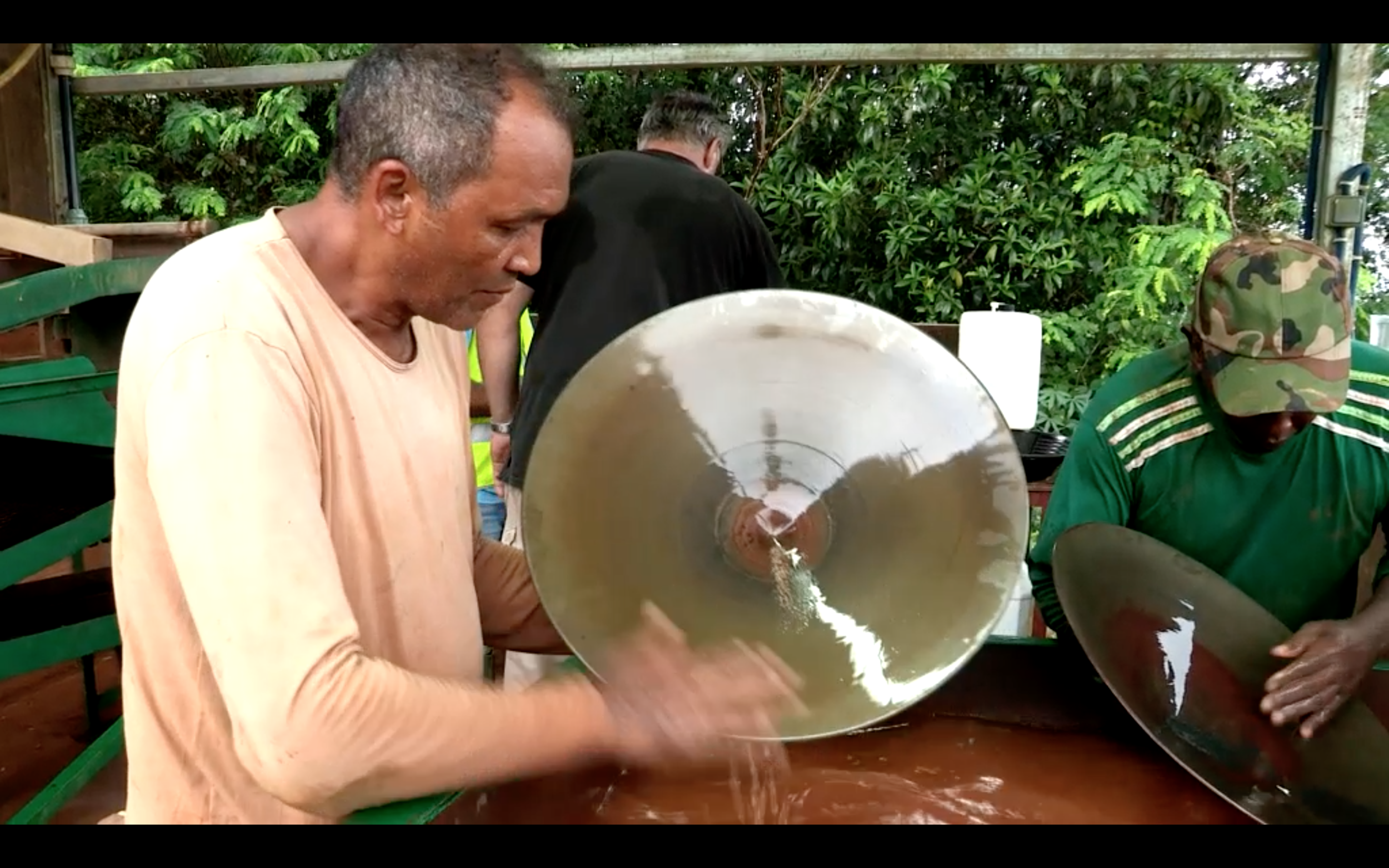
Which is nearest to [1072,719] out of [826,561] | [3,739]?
[826,561]

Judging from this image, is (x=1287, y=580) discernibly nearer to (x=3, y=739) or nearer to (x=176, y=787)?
(x=176, y=787)

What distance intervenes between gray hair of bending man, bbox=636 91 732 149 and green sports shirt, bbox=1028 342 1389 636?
137cm

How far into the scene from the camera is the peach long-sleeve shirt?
883 millimetres

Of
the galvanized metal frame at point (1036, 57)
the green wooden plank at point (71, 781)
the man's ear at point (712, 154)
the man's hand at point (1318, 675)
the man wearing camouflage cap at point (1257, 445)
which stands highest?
the galvanized metal frame at point (1036, 57)

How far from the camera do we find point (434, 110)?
1018mm

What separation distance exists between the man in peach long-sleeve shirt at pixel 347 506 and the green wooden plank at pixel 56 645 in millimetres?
1146

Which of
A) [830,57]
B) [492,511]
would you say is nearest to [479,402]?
[492,511]

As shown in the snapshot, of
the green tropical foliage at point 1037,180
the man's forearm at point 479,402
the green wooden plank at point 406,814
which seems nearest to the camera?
the green wooden plank at point 406,814

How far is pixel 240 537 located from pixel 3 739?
9.99ft

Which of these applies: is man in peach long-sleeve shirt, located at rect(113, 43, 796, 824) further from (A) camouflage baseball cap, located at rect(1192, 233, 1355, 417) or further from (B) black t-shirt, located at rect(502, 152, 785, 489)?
(B) black t-shirt, located at rect(502, 152, 785, 489)

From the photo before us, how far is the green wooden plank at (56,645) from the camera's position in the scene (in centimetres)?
206

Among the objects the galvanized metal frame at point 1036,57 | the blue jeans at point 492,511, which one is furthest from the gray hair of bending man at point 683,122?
the blue jeans at point 492,511

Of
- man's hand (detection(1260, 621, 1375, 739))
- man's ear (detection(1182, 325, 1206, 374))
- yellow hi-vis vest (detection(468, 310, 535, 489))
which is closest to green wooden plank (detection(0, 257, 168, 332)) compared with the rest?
Answer: yellow hi-vis vest (detection(468, 310, 535, 489))

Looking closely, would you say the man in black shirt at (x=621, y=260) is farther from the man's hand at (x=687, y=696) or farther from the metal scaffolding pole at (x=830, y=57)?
the man's hand at (x=687, y=696)
